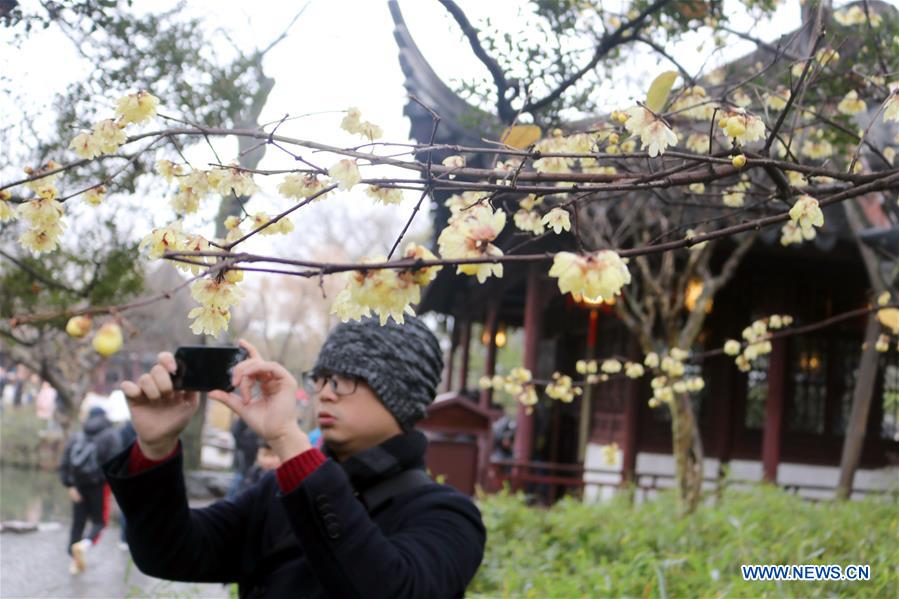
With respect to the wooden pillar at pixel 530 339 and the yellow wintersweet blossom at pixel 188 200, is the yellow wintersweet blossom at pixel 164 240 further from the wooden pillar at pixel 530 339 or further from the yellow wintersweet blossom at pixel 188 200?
the wooden pillar at pixel 530 339

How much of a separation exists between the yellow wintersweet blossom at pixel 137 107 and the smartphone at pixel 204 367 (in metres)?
0.48

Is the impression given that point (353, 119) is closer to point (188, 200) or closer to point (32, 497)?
point (188, 200)

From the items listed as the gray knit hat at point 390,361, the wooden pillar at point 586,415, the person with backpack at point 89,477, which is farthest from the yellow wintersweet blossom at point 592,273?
the wooden pillar at point 586,415

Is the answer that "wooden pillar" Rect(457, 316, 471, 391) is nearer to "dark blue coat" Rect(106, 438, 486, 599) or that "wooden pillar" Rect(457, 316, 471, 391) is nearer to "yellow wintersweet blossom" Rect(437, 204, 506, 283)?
"dark blue coat" Rect(106, 438, 486, 599)

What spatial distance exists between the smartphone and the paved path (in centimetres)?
426

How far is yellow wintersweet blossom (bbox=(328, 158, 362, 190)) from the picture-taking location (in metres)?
1.69

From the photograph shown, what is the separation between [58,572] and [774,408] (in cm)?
785

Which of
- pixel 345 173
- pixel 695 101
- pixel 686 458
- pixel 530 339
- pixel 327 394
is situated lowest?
pixel 686 458

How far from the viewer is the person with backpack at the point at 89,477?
899 centimetres

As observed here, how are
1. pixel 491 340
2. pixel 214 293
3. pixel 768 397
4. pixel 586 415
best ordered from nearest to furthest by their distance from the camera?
pixel 214 293 < pixel 768 397 < pixel 586 415 < pixel 491 340

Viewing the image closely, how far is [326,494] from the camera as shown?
1.97 meters

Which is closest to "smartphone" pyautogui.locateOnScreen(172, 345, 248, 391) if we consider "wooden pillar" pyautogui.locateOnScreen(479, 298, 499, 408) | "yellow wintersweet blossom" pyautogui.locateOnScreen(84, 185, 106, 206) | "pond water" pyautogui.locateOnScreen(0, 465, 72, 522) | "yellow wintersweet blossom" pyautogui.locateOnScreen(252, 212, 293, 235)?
"yellow wintersweet blossom" pyautogui.locateOnScreen(252, 212, 293, 235)

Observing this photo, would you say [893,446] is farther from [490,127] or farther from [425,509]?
[425,509]

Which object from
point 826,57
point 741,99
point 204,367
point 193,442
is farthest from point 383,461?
point 193,442
